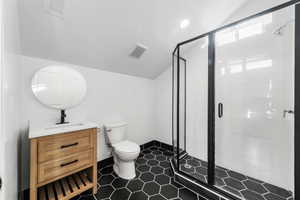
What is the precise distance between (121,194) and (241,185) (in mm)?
1447

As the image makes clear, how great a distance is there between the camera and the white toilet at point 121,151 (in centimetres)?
160

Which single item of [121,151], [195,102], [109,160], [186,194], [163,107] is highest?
[195,102]

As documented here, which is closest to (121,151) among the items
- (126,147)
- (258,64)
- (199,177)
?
(126,147)

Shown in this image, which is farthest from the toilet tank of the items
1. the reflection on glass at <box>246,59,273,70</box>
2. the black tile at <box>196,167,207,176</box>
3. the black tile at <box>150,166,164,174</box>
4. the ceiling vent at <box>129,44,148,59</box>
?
the reflection on glass at <box>246,59,273,70</box>

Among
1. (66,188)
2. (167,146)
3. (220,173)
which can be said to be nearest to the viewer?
(66,188)

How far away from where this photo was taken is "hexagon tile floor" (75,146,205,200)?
1354mm

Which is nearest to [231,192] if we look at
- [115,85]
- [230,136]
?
[230,136]

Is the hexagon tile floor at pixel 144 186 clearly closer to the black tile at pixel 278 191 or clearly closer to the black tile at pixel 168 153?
the black tile at pixel 168 153

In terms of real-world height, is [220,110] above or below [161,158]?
above

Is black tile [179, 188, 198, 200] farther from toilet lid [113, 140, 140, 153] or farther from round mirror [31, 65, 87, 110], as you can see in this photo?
round mirror [31, 65, 87, 110]

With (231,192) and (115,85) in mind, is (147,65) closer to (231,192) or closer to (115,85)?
(115,85)

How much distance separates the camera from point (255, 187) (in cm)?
148

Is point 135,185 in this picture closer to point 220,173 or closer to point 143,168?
point 143,168

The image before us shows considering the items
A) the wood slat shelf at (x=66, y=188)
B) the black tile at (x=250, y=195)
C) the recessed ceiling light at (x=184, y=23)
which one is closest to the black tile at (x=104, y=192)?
the wood slat shelf at (x=66, y=188)
